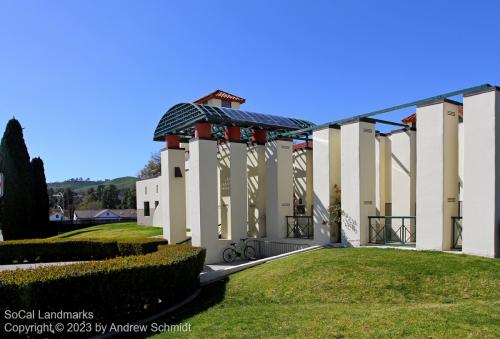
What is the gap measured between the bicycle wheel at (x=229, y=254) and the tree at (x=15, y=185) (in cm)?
1906

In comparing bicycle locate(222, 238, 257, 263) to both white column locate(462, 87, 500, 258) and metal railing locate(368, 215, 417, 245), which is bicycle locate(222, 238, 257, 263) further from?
white column locate(462, 87, 500, 258)

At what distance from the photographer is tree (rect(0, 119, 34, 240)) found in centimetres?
2736

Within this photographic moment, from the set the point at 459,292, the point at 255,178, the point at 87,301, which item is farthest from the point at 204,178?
the point at 459,292

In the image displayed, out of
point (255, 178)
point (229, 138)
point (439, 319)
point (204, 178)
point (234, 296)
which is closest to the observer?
point (439, 319)

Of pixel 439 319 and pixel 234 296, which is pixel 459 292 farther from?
pixel 234 296

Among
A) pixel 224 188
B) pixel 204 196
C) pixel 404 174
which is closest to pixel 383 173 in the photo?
pixel 404 174

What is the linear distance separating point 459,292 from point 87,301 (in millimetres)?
7235

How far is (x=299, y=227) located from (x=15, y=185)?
870 inches

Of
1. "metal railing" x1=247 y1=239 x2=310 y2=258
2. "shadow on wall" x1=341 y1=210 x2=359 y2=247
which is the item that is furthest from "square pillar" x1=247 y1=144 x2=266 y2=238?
"shadow on wall" x1=341 y1=210 x2=359 y2=247

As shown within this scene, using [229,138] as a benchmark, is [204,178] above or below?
below

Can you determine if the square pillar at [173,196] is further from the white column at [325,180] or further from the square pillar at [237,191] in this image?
the white column at [325,180]

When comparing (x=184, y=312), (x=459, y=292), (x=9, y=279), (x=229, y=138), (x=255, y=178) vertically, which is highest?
(x=229, y=138)

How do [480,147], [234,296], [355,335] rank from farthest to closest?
[480,147], [234,296], [355,335]

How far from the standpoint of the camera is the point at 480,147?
33.5ft
